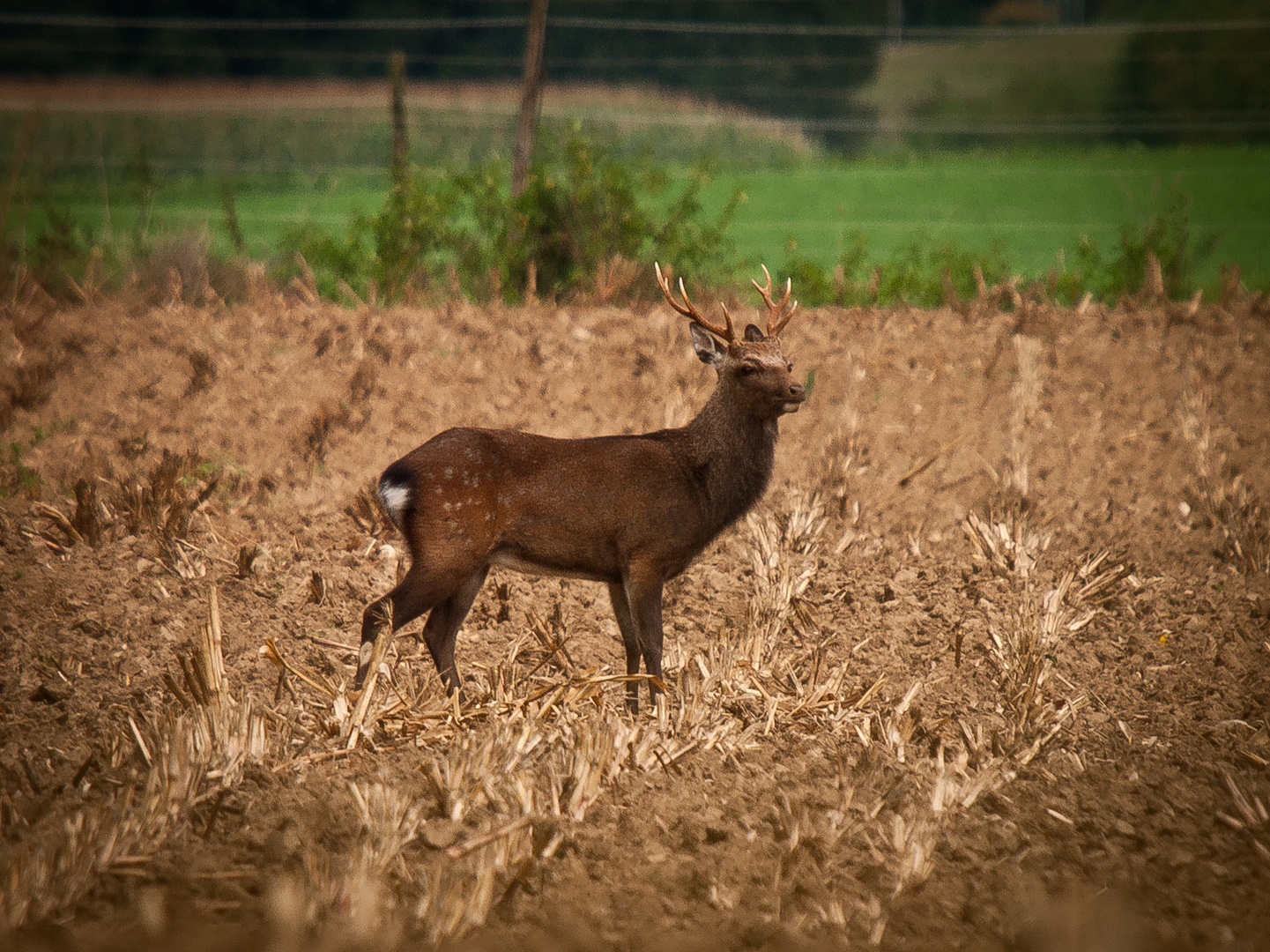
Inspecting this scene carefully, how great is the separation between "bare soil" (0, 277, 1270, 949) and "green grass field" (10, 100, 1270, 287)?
292 inches

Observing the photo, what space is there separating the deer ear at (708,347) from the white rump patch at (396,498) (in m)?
1.57

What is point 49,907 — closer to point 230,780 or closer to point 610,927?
point 230,780

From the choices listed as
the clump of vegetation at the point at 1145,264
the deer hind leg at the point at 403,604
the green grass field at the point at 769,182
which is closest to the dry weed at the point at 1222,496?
the clump of vegetation at the point at 1145,264

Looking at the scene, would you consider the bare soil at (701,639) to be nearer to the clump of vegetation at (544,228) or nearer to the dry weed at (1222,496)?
the dry weed at (1222,496)

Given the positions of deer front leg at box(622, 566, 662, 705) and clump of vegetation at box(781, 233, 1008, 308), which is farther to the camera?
clump of vegetation at box(781, 233, 1008, 308)

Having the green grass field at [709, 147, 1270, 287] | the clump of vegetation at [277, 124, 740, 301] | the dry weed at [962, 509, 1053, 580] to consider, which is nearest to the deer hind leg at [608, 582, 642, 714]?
the dry weed at [962, 509, 1053, 580]

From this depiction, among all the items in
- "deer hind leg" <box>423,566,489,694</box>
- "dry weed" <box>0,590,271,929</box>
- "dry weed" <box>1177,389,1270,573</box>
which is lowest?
"dry weed" <box>1177,389,1270,573</box>

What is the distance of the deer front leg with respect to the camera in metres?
5.67

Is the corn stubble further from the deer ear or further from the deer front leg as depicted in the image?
the deer ear

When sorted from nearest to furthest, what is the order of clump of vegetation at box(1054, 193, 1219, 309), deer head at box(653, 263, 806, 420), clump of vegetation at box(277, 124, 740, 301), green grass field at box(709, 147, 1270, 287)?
deer head at box(653, 263, 806, 420) < clump of vegetation at box(277, 124, 740, 301) < clump of vegetation at box(1054, 193, 1219, 309) < green grass field at box(709, 147, 1270, 287)

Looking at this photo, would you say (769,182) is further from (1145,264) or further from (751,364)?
(751,364)

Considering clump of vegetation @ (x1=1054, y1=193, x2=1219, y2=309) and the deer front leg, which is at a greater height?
clump of vegetation @ (x1=1054, y1=193, x2=1219, y2=309)

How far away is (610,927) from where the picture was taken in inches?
140

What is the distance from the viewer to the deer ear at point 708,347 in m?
6.16
